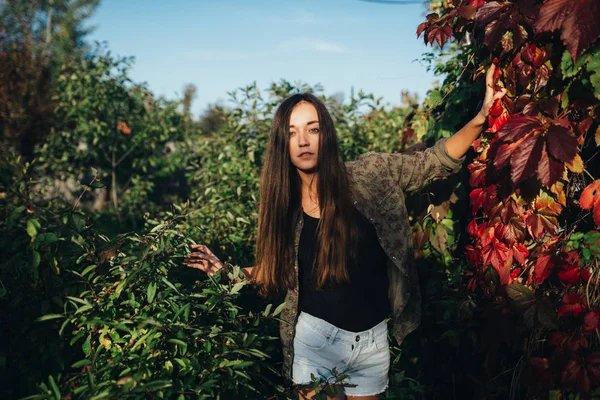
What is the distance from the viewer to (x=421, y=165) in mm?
2230

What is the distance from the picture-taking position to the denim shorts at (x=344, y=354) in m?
2.21

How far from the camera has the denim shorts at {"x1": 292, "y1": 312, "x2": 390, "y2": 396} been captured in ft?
7.27

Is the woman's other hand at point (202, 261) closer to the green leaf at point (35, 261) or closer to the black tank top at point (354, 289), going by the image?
the black tank top at point (354, 289)

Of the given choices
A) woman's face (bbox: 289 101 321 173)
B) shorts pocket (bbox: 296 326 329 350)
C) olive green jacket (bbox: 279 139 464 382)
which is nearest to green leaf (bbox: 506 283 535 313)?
olive green jacket (bbox: 279 139 464 382)

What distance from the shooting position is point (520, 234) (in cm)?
186

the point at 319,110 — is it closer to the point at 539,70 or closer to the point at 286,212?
the point at 286,212

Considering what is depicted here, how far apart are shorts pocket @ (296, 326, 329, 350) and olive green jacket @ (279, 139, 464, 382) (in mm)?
45

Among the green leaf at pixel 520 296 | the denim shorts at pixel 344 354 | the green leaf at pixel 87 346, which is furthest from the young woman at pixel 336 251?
the green leaf at pixel 87 346

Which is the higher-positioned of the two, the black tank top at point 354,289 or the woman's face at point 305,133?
the woman's face at point 305,133

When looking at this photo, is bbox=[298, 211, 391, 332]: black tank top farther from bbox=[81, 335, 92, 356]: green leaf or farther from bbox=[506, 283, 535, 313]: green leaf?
bbox=[81, 335, 92, 356]: green leaf

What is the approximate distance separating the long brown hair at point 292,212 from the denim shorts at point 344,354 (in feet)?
0.71

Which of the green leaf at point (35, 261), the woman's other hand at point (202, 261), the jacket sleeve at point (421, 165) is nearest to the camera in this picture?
the green leaf at point (35, 261)

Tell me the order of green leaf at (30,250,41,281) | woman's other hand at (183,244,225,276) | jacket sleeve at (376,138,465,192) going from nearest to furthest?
green leaf at (30,250,41,281) → jacket sleeve at (376,138,465,192) → woman's other hand at (183,244,225,276)

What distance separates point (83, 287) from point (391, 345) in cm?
168
